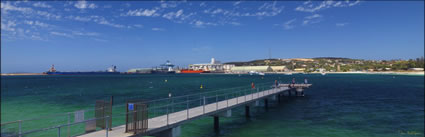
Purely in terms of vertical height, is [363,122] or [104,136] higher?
[104,136]

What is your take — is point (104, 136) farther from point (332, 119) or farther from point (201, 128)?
point (332, 119)

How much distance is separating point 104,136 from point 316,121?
716 inches

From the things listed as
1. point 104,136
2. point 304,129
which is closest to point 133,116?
point 104,136

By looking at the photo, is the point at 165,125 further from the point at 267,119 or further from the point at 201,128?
the point at 267,119

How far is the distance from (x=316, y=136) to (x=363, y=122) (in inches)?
300

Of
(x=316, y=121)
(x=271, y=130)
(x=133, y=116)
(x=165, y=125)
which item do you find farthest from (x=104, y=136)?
(x=316, y=121)

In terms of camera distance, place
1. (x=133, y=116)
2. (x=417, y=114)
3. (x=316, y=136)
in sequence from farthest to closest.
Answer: (x=417, y=114), (x=316, y=136), (x=133, y=116)

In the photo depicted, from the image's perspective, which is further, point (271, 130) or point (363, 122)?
point (363, 122)

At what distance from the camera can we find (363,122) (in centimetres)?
2283

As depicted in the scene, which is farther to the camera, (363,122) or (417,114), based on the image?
(417,114)

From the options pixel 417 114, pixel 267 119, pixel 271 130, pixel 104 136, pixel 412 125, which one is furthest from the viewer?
pixel 417 114

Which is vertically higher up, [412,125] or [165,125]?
[165,125]

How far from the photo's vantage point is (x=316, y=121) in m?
23.2

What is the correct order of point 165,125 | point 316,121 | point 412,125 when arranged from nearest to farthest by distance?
point 165,125 < point 412,125 < point 316,121
